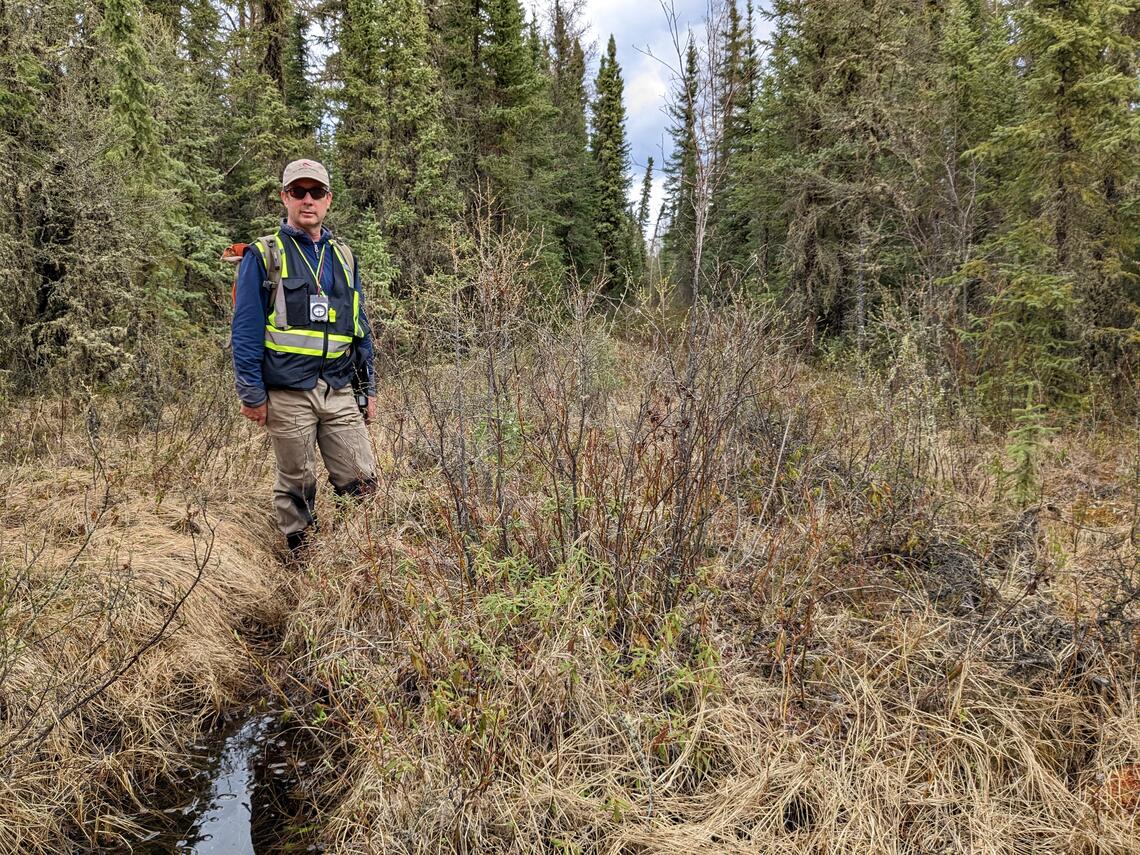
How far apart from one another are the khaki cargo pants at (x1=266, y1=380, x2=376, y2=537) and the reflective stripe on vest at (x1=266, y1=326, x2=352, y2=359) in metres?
0.20

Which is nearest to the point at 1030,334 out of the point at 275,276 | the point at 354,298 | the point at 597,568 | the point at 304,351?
the point at 597,568

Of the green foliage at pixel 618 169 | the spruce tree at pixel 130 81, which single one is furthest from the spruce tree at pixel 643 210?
the spruce tree at pixel 130 81

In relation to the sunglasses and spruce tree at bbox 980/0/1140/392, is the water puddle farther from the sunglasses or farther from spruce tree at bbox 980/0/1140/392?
spruce tree at bbox 980/0/1140/392

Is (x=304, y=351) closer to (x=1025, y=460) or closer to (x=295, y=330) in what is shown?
(x=295, y=330)

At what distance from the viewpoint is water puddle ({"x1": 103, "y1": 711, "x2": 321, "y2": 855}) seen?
2361mm

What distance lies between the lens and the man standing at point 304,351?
3.53 metres

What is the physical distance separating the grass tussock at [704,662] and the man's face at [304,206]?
1.17 meters

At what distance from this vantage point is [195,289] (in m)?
14.0

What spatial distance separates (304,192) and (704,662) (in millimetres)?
3308

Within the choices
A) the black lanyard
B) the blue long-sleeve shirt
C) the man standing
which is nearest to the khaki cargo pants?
the man standing

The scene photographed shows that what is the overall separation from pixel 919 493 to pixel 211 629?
4.24m

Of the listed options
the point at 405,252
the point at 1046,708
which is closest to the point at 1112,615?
the point at 1046,708

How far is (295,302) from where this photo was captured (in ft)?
11.8

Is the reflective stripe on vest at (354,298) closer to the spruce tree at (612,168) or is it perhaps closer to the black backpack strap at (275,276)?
the black backpack strap at (275,276)
